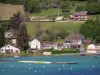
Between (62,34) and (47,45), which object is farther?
(62,34)

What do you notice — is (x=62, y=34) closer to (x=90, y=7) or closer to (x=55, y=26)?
(x=55, y=26)

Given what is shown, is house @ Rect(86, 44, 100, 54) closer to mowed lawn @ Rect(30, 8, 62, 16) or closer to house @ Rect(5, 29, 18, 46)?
house @ Rect(5, 29, 18, 46)

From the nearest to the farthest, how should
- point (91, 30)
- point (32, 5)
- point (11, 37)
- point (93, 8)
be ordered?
1. point (91, 30)
2. point (11, 37)
3. point (93, 8)
4. point (32, 5)

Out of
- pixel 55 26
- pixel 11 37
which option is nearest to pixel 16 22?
pixel 55 26

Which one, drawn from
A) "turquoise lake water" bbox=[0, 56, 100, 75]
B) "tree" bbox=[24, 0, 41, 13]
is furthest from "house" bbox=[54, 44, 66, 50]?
"tree" bbox=[24, 0, 41, 13]

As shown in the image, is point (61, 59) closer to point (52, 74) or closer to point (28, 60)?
point (28, 60)

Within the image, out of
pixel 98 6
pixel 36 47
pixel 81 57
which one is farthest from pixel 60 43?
pixel 98 6
